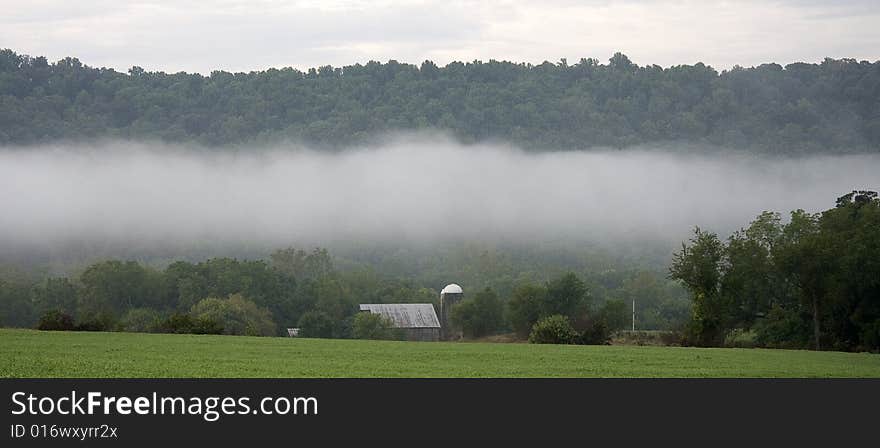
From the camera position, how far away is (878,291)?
226 feet

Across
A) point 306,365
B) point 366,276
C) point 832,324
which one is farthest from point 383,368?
point 366,276

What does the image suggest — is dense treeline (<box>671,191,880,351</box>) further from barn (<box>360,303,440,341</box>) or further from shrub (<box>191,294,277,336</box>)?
barn (<box>360,303,440,341</box>)

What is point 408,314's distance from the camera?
131 m

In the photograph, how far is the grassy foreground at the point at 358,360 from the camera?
134 ft

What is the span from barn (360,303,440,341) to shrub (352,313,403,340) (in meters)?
5.76

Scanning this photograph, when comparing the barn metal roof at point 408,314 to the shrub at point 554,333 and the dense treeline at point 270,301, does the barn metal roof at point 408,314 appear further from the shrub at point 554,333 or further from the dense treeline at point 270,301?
the shrub at point 554,333

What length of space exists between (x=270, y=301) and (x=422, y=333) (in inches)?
687

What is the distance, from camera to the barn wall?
125 m

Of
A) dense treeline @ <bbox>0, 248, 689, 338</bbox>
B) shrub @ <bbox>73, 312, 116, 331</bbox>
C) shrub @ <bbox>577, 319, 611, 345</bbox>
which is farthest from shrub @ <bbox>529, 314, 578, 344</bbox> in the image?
shrub @ <bbox>73, 312, 116, 331</bbox>
